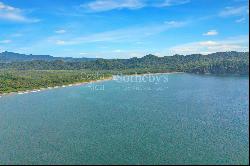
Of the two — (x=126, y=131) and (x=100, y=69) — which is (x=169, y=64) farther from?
(x=126, y=131)

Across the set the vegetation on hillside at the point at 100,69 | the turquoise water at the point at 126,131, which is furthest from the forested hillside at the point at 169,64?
the turquoise water at the point at 126,131

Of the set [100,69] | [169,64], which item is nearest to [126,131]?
[100,69]

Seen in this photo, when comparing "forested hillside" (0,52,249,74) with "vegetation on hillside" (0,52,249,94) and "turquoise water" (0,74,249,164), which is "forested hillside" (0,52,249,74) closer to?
"vegetation on hillside" (0,52,249,94)

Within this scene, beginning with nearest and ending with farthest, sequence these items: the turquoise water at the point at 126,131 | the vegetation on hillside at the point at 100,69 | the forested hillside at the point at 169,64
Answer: the turquoise water at the point at 126,131 < the vegetation on hillside at the point at 100,69 < the forested hillside at the point at 169,64

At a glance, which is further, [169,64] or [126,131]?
[169,64]

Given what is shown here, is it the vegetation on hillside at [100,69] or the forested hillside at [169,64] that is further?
the forested hillside at [169,64]

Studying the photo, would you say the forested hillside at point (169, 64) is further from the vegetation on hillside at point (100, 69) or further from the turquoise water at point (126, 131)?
the turquoise water at point (126, 131)

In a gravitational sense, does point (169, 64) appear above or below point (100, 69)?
above

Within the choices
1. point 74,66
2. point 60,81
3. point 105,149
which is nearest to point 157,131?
point 105,149

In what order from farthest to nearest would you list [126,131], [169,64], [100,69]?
1. [169,64]
2. [100,69]
3. [126,131]

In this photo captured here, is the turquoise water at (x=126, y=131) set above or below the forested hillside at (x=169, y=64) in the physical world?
below
